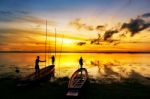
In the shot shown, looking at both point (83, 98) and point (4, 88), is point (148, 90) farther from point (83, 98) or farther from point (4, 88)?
point (4, 88)

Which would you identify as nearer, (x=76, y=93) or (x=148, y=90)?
(x=76, y=93)

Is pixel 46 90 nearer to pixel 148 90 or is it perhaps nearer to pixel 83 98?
pixel 83 98

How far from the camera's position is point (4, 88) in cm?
2177

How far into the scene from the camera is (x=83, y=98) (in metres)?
18.1

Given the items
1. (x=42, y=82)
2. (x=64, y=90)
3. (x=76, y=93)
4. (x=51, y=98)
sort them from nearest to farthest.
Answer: (x=76, y=93), (x=51, y=98), (x=64, y=90), (x=42, y=82)

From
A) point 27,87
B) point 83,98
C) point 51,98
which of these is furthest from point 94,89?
point 27,87

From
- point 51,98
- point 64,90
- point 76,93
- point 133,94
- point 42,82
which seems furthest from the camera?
point 42,82

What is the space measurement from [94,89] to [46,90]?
5.04 metres

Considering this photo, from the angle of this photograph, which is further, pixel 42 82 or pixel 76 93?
pixel 42 82

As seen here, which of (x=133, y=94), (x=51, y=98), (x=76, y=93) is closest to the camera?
(x=76, y=93)

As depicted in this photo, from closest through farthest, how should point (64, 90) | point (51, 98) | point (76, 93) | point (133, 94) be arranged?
point (76, 93) → point (51, 98) → point (133, 94) → point (64, 90)

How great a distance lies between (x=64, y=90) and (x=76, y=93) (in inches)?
196

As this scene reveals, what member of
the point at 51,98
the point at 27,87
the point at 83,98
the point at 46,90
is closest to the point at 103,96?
the point at 83,98

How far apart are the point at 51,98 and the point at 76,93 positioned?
9.45 feet
